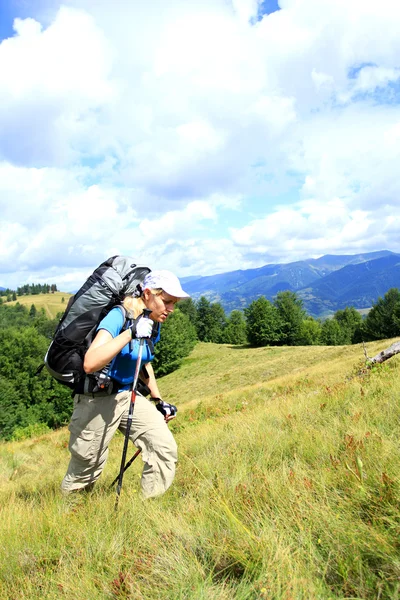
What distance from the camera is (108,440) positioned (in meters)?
3.48

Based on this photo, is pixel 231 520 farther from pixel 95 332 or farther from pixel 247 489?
pixel 95 332

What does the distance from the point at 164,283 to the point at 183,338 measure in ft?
170

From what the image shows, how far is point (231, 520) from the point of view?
233 cm

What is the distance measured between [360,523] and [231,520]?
2.66ft

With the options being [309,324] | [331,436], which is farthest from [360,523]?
[309,324]

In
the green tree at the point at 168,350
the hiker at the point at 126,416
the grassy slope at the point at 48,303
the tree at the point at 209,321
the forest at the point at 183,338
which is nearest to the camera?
the hiker at the point at 126,416

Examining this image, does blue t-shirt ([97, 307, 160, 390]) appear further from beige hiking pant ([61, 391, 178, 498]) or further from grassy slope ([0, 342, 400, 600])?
grassy slope ([0, 342, 400, 600])

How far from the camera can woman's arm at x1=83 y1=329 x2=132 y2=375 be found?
2.94 meters


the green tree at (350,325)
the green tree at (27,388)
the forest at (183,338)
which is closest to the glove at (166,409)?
the forest at (183,338)

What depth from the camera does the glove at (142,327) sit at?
316 centimetres

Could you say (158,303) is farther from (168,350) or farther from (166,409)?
(168,350)

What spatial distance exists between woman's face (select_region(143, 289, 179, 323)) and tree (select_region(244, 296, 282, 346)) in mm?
61421

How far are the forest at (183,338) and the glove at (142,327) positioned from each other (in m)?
29.3

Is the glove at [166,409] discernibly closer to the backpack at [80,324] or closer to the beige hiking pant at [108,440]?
the beige hiking pant at [108,440]
